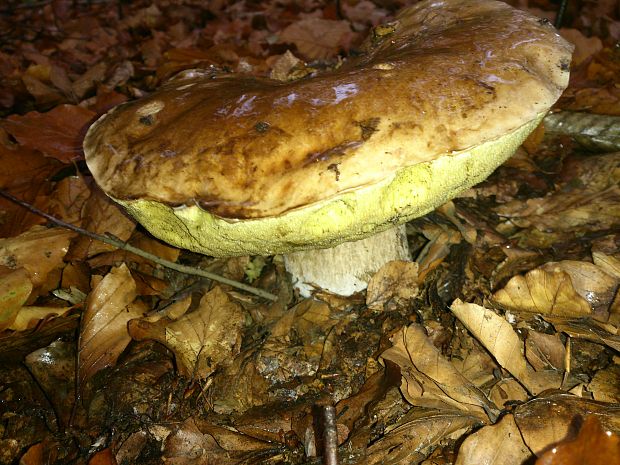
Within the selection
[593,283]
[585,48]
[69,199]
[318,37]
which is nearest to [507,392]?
[593,283]

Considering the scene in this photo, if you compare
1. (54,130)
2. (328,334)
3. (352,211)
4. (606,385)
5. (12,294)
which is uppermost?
(352,211)

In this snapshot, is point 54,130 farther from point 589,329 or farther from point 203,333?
point 589,329

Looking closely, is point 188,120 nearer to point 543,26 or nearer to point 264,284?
point 264,284

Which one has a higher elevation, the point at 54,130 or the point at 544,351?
the point at 54,130

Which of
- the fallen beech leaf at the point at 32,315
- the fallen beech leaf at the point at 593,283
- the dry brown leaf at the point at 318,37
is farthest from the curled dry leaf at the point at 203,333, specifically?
the dry brown leaf at the point at 318,37

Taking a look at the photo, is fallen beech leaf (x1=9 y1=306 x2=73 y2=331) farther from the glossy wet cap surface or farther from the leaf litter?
the glossy wet cap surface

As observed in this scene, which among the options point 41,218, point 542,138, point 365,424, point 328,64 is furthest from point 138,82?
point 365,424

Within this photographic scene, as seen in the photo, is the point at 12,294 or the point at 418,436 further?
the point at 12,294

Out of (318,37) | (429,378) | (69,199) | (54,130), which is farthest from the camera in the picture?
(318,37)

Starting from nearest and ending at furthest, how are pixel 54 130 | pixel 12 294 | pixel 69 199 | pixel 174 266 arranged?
pixel 12 294 → pixel 174 266 → pixel 69 199 → pixel 54 130
